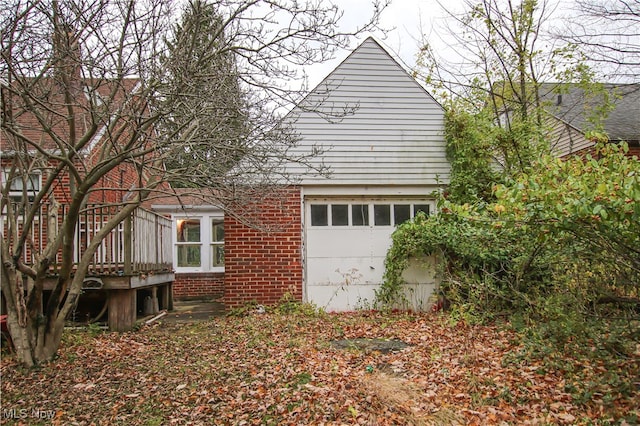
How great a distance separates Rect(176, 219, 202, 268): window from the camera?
525 inches

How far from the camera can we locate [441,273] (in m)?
8.45

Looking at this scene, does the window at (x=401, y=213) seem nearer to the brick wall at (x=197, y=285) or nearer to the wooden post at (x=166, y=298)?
the wooden post at (x=166, y=298)

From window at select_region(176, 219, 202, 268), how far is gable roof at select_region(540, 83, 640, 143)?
967 centimetres

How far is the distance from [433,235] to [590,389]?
4.24 metres

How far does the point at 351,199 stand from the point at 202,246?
585 centimetres

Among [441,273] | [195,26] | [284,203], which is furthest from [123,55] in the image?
[441,273]

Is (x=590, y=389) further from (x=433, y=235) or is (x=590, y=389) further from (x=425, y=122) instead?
(x=425, y=122)

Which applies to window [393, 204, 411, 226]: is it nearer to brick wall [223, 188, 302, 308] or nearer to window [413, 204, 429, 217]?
window [413, 204, 429, 217]

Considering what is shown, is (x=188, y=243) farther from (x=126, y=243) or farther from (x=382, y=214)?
(x=382, y=214)

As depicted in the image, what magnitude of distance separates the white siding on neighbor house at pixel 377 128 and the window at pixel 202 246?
5.41 meters

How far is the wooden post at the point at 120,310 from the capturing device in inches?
293

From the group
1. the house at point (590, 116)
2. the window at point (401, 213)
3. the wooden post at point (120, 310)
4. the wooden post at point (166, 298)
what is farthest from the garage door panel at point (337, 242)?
the house at point (590, 116)

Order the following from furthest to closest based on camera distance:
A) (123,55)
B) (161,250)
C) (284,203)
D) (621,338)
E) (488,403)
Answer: (161,250)
(284,203)
(123,55)
(621,338)
(488,403)

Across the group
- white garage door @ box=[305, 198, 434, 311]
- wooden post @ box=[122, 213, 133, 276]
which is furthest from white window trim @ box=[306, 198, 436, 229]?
wooden post @ box=[122, 213, 133, 276]
